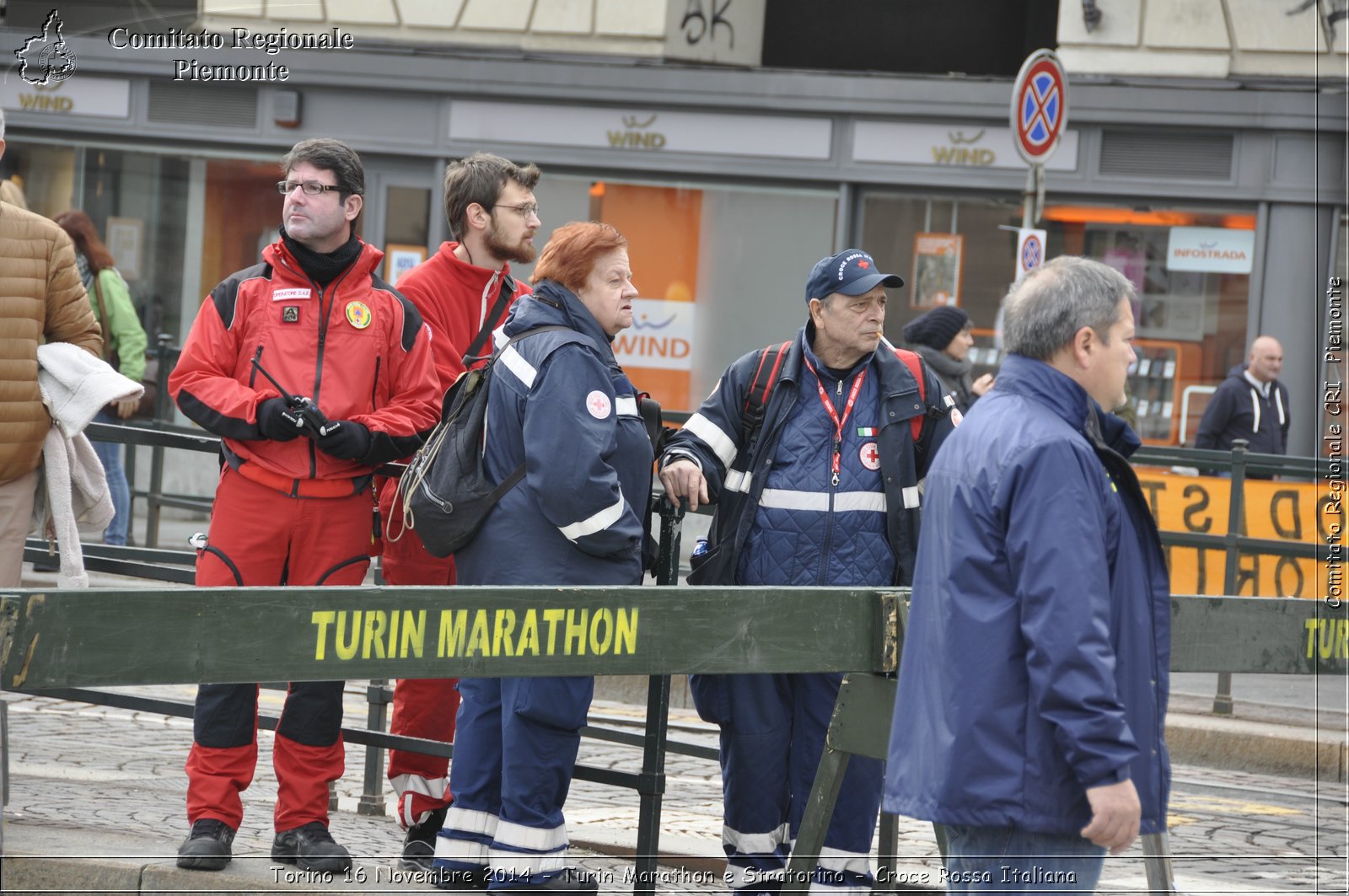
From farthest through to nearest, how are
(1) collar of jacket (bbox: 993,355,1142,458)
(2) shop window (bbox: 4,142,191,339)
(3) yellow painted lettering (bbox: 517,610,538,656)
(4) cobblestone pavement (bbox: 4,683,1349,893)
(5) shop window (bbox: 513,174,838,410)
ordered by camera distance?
1. (2) shop window (bbox: 4,142,191,339)
2. (5) shop window (bbox: 513,174,838,410)
3. (4) cobblestone pavement (bbox: 4,683,1349,893)
4. (3) yellow painted lettering (bbox: 517,610,538,656)
5. (1) collar of jacket (bbox: 993,355,1142,458)

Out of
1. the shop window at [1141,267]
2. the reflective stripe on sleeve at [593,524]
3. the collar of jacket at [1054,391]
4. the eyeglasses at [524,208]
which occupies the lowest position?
the reflective stripe on sleeve at [593,524]

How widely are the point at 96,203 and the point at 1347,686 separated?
12678 millimetres

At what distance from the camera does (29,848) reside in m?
4.87

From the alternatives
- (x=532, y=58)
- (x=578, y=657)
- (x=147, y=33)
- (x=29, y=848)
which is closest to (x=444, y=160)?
(x=532, y=58)

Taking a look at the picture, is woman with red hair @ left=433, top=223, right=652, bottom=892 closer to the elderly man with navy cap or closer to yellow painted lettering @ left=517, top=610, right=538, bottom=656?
the elderly man with navy cap

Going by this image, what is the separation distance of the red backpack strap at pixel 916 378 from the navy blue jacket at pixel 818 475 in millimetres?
15

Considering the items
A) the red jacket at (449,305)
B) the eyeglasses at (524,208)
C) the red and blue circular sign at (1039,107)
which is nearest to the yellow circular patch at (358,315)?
the red jacket at (449,305)

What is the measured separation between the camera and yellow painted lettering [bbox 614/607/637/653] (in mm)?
3795

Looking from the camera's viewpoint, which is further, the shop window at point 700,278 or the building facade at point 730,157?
the shop window at point 700,278

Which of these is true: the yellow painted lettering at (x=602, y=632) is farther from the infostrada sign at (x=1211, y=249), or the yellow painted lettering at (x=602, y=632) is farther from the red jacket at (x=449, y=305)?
the infostrada sign at (x=1211, y=249)

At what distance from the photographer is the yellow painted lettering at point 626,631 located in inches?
149

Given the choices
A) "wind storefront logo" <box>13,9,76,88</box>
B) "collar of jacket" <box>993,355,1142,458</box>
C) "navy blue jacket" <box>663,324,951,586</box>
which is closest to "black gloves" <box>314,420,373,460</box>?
"navy blue jacket" <box>663,324,951,586</box>

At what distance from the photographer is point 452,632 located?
360 centimetres

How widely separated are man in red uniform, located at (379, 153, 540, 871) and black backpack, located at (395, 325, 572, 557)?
1.75 feet
